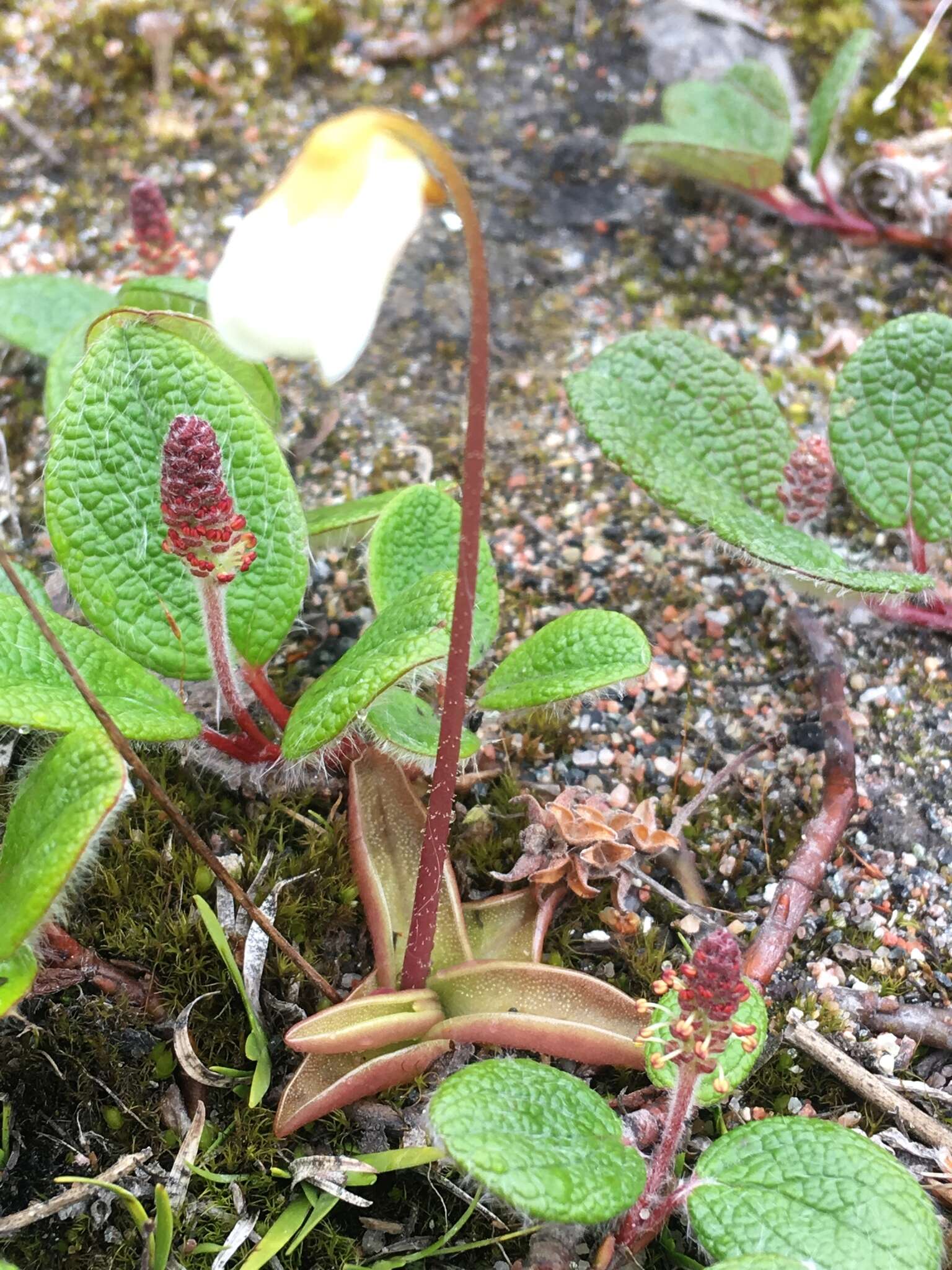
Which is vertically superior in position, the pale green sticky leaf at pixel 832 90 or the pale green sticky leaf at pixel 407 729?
the pale green sticky leaf at pixel 832 90

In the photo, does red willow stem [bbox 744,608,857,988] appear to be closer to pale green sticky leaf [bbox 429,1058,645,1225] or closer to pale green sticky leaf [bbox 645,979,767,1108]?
pale green sticky leaf [bbox 645,979,767,1108]

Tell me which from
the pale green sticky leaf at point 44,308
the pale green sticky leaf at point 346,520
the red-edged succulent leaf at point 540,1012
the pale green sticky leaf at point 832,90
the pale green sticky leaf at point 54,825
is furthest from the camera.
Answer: the pale green sticky leaf at point 832,90

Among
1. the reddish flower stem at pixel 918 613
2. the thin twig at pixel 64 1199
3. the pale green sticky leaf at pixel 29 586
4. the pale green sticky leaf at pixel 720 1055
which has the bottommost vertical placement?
the thin twig at pixel 64 1199

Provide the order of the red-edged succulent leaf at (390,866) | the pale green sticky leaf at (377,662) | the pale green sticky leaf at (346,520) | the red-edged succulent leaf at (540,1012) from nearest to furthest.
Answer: the pale green sticky leaf at (377,662)
the red-edged succulent leaf at (540,1012)
the red-edged succulent leaf at (390,866)
the pale green sticky leaf at (346,520)

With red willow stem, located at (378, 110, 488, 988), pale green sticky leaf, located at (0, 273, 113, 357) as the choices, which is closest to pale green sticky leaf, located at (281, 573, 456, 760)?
red willow stem, located at (378, 110, 488, 988)

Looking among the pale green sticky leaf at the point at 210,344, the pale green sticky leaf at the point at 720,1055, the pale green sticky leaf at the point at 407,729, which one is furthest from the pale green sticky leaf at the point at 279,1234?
the pale green sticky leaf at the point at 210,344

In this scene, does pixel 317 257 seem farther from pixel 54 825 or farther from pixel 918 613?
pixel 918 613

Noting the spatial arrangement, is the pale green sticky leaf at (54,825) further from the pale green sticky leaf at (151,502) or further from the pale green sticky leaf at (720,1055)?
the pale green sticky leaf at (720,1055)
